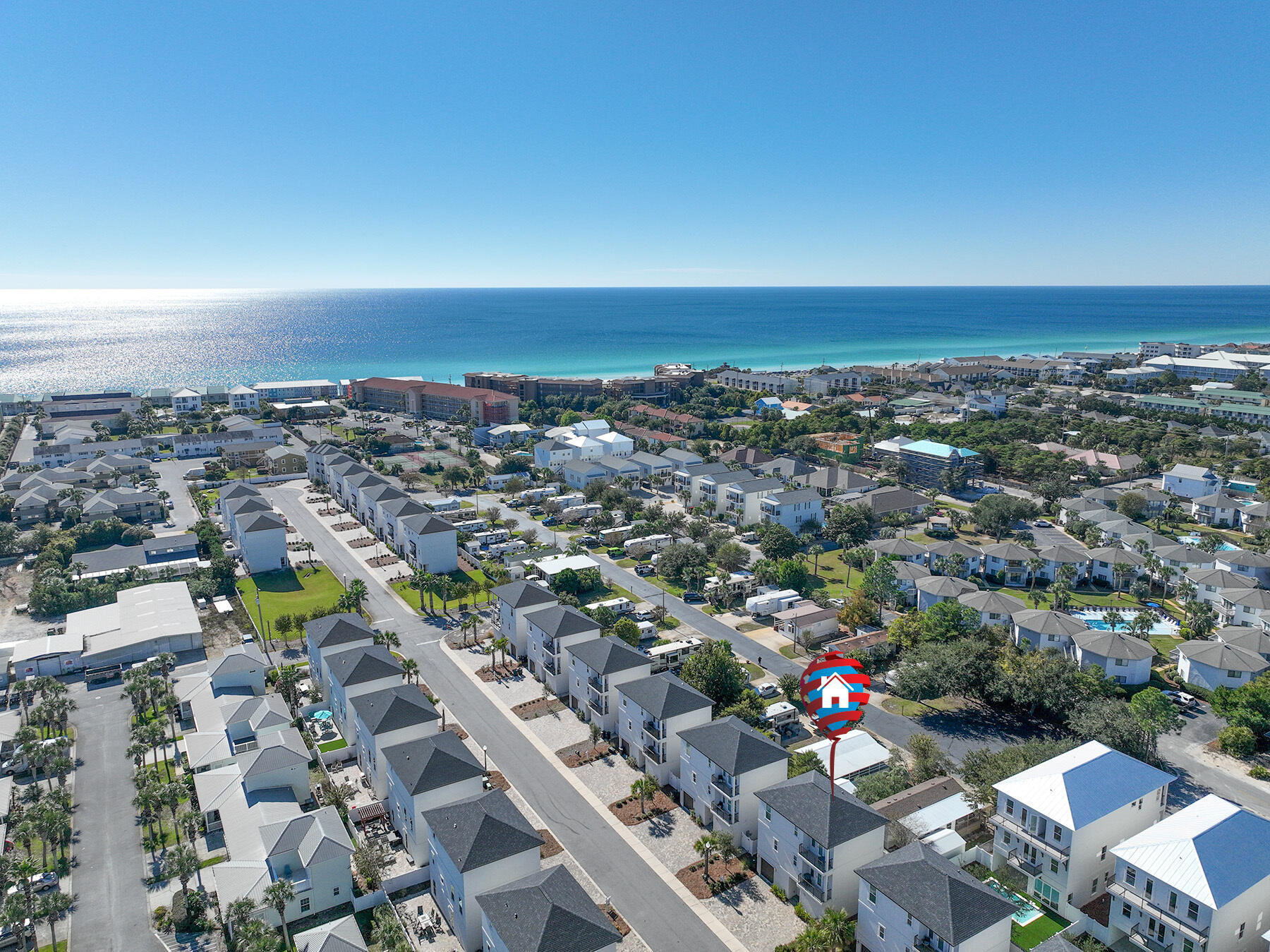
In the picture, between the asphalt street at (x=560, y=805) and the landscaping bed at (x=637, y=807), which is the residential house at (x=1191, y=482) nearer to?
the landscaping bed at (x=637, y=807)

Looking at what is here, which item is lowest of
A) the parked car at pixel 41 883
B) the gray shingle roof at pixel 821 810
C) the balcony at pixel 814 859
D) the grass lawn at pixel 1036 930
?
the grass lawn at pixel 1036 930

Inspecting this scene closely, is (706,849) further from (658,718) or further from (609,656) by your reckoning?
(609,656)

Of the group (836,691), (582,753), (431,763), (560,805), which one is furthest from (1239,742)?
(431,763)

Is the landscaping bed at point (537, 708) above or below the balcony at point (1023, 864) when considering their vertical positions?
below

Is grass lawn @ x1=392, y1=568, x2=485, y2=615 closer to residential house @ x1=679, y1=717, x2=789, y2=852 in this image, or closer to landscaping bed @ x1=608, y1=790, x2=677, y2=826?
landscaping bed @ x1=608, y1=790, x2=677, y2=826

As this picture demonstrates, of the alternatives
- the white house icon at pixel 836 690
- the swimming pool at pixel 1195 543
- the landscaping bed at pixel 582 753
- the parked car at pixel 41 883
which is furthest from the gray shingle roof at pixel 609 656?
the swimming pool at pixel 1195 543

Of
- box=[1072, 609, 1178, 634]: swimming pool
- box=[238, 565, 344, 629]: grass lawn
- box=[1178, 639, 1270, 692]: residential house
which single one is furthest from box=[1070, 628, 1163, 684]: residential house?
box=[238, 565, 344, 629]: grass lawn
